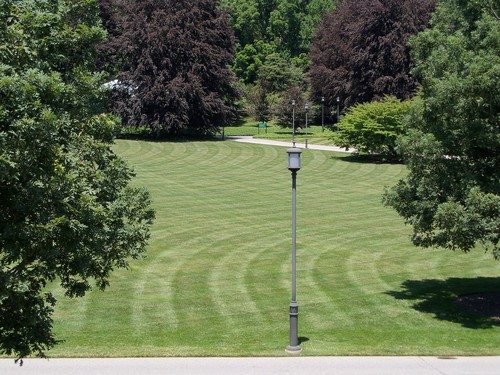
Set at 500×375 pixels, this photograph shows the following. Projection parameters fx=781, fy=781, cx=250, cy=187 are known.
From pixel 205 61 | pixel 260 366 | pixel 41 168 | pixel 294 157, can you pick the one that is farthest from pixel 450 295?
pixel 205 61

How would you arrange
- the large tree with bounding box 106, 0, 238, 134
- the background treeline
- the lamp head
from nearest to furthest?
the lamp head
the large tree with bounding box 106, 0, 238, 134
the background treeline

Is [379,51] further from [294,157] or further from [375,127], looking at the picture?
[294,157]

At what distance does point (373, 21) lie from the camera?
63594mm

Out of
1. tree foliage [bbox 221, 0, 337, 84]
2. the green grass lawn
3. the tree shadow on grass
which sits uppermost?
tree foliage [bbox 221, 0, 337, 84]

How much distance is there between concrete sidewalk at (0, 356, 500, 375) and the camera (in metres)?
14.2

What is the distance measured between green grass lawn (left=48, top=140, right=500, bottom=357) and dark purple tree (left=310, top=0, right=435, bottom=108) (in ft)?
88.3

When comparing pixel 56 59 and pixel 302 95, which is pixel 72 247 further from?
pixel 302 95

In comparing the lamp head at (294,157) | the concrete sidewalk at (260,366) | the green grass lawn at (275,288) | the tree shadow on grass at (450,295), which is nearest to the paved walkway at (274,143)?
the green grass lawn at (275,288)

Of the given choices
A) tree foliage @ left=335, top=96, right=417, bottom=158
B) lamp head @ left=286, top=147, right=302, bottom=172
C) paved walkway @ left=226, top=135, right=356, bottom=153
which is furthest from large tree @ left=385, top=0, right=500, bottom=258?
paved walkway @ left=226, top=135, right=356, bottom=153

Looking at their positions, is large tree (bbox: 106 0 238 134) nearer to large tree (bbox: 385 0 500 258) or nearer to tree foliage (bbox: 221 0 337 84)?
tree foliage (bbox: 221 0 337 84)

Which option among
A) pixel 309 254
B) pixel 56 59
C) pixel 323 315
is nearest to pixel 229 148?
pixel 309 254

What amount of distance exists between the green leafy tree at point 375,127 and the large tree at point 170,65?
14.0 metres

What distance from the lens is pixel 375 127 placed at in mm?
50562

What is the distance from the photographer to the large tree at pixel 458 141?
17.0 m
